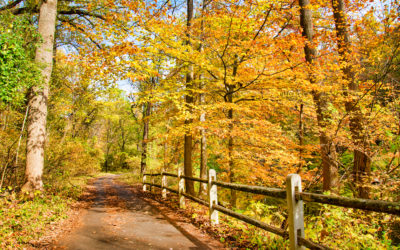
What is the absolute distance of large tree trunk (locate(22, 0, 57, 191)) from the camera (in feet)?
26.0

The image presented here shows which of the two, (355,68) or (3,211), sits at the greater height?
(355,68)

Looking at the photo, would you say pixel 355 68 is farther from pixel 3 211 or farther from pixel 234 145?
pixel 3 211

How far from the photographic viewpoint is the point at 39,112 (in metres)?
8.18

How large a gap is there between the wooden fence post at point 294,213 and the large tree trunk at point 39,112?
27.4 feet

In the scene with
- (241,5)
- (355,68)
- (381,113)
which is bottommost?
(381,113)

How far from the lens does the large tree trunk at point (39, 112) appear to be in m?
7.92

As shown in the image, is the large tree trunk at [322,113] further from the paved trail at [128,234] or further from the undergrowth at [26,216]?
the undergrowth at [26,216]

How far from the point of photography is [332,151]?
6.92 meters

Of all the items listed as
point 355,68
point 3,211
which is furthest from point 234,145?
point 3,211

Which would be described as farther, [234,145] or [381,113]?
[234,145]

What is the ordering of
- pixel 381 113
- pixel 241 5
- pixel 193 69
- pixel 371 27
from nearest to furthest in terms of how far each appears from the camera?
pixel 381 113, pixel 371 27, pixel 241 5, pixel 193 69

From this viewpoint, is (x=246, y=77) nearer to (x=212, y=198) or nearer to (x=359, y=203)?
(x=212, y=198)

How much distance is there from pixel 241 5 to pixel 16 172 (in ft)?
33.7

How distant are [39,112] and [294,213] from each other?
29.1 feet
